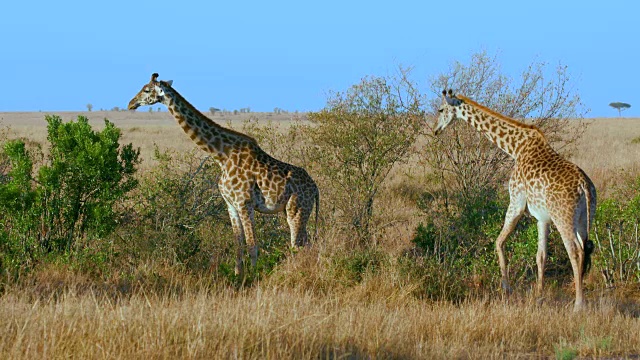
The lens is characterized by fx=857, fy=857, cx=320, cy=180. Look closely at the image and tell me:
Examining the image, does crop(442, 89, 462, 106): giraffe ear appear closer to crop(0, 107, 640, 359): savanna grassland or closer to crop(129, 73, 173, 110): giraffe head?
crop(0, 107, 640, 359): savanna grassland

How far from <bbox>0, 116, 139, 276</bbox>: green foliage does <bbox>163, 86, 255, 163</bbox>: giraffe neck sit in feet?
3.15

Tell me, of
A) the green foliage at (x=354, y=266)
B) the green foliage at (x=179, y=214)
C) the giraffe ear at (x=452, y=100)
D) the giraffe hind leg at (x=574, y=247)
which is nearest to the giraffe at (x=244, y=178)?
the green foliage at (x=179, y=214)

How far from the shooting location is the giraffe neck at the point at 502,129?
10.4 m

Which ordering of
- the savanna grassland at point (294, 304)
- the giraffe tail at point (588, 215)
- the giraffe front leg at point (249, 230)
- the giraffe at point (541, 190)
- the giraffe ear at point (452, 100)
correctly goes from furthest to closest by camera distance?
the giraffe ear at point (452, 100) < the giraffe front leg at point (249, 230) < the giraffe at point (541, 190) < the giraffe tail at point (588, 215) < the savanna grassland at point (294, 304)

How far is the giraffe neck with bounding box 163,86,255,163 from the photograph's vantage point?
1077 centimetres

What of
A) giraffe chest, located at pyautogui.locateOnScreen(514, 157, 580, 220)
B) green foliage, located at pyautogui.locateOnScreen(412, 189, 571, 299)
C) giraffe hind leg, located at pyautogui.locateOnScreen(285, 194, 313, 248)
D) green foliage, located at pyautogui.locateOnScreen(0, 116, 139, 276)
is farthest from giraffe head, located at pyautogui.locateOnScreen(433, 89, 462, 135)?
green foliage, located at pyautogui.locateOnScreen(0, 116, 139, 276)

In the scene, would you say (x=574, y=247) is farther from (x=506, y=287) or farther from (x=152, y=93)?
(x=152, y=93)

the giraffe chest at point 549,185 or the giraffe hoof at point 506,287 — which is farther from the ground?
the giraffe chest at point 549,185

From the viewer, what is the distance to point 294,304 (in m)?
7.59

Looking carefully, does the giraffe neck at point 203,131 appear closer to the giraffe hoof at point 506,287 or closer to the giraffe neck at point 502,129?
the giraffe neck at point 502,129

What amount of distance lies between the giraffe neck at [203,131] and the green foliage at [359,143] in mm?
3199

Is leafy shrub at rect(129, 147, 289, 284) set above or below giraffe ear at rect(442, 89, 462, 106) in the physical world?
below

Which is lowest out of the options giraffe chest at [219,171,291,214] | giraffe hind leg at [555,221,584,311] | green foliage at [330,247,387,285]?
green foliage at [330,247,387,285]

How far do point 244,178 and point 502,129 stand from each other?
327 cm
